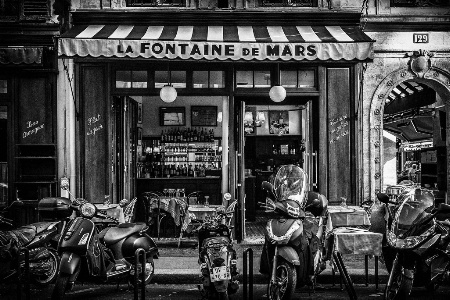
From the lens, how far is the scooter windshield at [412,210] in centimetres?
645

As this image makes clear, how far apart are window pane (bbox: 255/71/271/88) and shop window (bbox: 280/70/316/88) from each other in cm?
32

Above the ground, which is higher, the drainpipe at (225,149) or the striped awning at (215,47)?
the striped awning at (215,47)

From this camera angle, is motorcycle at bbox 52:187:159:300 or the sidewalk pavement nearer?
motorcycle at bbox 52:187:159:300

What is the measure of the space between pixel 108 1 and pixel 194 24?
2055mm

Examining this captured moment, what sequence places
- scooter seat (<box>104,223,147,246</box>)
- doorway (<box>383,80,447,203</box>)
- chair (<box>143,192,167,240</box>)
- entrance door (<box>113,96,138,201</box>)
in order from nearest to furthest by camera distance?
1. scooter seat (<box>104,223,147,246</box>)
2. chair (<box>143,192,167,240</box>)
3. entrance door (<box>113,96,138,201</box>)
4. doorway (<box>383,80,447,203</box>)

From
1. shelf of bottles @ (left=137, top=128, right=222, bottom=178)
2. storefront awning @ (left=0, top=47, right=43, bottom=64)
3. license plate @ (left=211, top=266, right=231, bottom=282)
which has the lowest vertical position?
license plate @ (left=211, top=266, right=231, bottom=282)

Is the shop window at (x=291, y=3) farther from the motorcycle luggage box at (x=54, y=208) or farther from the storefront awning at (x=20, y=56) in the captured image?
the motorcycle luggage box at (x=54, y=208)

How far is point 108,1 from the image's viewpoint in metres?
11.3

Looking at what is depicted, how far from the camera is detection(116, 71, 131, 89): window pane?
36.5 feet

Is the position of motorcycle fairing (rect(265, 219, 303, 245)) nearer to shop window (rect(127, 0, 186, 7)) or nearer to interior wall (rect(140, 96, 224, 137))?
shop window (rect(127, 0, 186, 7))

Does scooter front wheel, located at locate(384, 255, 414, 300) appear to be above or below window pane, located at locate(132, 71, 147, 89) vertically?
below

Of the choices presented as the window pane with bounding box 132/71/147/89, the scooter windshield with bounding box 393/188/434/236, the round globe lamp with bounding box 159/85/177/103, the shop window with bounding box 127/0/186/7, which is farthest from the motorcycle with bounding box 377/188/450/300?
the shop window with bounding box 127/0/186/7

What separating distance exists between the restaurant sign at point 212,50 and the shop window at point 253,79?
1.83 meters

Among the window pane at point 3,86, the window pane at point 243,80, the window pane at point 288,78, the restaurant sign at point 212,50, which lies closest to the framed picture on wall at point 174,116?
the window pane at point 243,80
